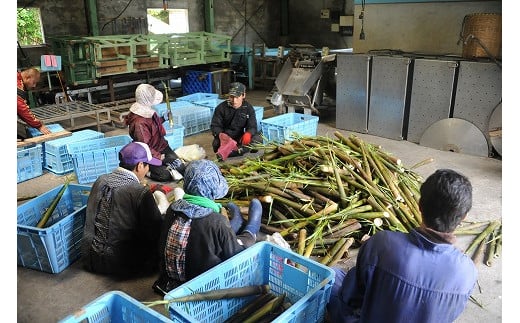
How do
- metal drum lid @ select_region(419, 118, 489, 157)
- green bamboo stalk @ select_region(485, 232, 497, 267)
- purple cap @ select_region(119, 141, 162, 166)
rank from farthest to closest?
metal drum lid @ select_region(419, 118, 489, 157)
green bamboo stalk @ select_region(485, 232, 497, 267)
purple cap @ select_region(119, 141, 162, 166)

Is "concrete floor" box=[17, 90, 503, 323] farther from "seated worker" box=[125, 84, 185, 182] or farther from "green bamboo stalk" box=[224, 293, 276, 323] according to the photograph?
"seated worker" box=[125, 84, 185, 182]

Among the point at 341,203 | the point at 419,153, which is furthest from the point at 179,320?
the point at 419,153

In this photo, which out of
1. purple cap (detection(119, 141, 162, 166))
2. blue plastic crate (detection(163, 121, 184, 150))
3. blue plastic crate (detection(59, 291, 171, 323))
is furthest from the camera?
blue plastic crate (detection(163, 121, 184, 150))

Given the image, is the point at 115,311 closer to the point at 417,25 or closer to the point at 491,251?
the point at 491,251

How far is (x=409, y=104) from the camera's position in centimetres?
664

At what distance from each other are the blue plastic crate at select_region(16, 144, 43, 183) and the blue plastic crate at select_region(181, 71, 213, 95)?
5.02 metres

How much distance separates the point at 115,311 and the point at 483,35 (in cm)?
599

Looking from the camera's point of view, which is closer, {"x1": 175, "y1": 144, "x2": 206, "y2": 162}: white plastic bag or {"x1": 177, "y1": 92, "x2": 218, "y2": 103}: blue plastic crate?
{"x1": 175, "y1": 144, "x2": 206, "y2": 162}: white plastic bag

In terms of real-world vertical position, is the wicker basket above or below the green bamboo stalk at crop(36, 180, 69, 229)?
above

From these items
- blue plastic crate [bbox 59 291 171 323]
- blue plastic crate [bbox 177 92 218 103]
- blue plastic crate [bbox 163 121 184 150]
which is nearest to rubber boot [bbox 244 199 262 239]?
blue plastic crate [bbox 59 291 171 323]

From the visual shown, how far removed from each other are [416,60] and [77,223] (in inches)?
213

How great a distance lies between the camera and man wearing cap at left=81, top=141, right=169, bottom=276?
3039 millimetres

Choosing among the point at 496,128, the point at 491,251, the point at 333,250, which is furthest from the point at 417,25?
the point at 333,250

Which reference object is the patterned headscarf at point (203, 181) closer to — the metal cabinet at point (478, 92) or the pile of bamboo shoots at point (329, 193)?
the pile of bamboo shoots at point (329, 193)
